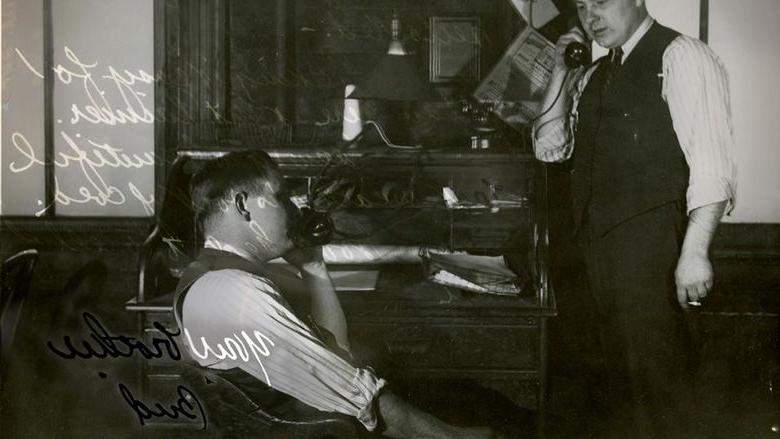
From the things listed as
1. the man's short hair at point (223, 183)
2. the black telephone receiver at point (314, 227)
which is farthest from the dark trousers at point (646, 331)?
the man's short hair at point (223, 183)

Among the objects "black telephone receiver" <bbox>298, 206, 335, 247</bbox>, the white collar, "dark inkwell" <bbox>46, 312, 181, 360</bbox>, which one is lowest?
"dark inkwell" <bbox>46, 312, 181, 360</bbox>

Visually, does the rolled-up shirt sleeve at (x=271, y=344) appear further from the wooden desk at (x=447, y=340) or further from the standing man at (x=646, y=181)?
the standing man at (x=646, y=181)

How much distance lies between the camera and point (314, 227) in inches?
74.1

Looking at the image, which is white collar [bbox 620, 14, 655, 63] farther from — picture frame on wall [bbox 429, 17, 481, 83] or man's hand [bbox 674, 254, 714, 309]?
man's hand [bbox 674, 254, 714, 309]

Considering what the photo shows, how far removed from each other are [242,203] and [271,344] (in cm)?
30

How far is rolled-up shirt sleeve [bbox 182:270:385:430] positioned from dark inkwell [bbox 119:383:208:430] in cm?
43

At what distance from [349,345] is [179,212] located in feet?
1.94

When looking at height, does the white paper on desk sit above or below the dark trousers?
above

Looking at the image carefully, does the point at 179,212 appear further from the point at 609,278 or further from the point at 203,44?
the point at 609,278

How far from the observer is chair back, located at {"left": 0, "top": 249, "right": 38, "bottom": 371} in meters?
1.74

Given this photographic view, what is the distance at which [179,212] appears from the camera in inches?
78.7

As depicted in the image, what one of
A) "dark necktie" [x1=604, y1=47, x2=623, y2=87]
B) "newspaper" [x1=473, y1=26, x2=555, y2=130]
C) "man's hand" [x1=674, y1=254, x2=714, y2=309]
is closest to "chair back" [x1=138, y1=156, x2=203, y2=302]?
"newspaper" [x1=473, y1=26, x2=555, y2=130]

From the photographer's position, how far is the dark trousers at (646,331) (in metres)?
1.88

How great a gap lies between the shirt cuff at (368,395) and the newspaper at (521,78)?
0.91m
